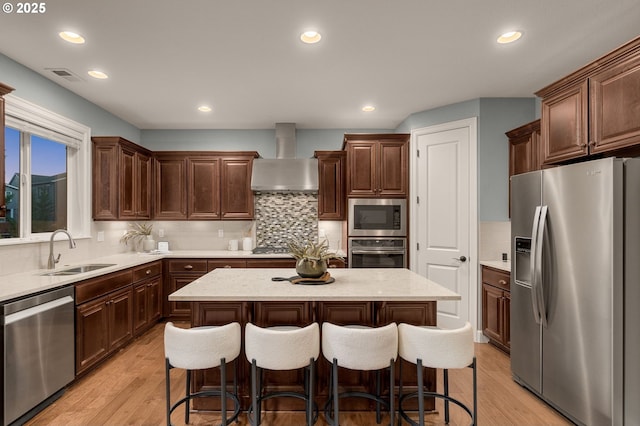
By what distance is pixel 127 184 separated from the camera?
4.19 metres

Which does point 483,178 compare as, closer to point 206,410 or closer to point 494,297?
point 494,297

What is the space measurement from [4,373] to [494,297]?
4129 millimetres

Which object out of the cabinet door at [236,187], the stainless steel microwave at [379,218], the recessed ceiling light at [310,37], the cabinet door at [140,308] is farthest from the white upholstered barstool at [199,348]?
the cabinet door at [236,187]

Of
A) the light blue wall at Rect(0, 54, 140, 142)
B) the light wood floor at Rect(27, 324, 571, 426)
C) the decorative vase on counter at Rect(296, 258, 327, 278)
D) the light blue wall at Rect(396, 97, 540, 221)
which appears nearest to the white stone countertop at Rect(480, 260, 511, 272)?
the light blue wall at Rect(396, 97, 540, 221)

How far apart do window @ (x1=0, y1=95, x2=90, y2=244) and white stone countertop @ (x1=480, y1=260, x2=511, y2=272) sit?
4.53 m

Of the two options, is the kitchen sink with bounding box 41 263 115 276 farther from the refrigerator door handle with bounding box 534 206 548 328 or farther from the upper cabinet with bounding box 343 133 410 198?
the refrigerator door handle with bounding box 534 206 548 328

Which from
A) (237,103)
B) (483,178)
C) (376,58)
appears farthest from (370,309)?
(237,103)

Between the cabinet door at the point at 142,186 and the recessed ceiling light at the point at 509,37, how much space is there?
14.2 ft

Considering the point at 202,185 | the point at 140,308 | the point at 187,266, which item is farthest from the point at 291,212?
the point at 140,308

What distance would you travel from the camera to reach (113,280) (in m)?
3.28

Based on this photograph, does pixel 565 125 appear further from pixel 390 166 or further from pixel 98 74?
pixel 98 74

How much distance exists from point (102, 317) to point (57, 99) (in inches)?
91.4

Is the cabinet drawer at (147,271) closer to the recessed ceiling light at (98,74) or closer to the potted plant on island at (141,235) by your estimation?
the potted plant on island at (141,235)

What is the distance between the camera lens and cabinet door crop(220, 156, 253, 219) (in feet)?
15.7
